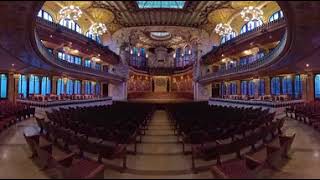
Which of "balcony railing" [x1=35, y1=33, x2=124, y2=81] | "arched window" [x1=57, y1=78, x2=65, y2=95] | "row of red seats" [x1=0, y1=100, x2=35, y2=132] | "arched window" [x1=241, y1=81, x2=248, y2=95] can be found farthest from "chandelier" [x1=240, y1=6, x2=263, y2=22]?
"arched window" [x1=57, y1=78, x2=65, y2=95]

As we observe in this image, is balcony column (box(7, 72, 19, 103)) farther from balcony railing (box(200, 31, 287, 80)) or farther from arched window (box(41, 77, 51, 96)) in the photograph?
balcony railing (box(200, 31, 287, 80))

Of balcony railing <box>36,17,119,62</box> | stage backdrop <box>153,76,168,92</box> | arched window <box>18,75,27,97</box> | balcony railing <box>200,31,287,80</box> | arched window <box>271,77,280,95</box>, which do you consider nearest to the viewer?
balcony railing <box>200,31,287,80</box>

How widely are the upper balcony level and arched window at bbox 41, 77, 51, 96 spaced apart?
874 inches

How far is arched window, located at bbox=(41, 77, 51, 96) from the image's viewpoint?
93.0 ft

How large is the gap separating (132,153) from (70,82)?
28.7m

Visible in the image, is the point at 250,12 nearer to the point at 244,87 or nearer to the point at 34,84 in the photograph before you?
the point at 34,84

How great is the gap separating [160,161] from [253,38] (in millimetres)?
22477

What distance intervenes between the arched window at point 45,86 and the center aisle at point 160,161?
75.4 ft

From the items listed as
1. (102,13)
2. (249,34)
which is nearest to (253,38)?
(249,34)

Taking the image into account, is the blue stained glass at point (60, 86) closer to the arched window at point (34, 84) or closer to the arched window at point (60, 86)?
the arched window at point (60, 86)

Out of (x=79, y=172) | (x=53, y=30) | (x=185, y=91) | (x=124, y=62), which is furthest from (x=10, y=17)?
(x=185, y=91)

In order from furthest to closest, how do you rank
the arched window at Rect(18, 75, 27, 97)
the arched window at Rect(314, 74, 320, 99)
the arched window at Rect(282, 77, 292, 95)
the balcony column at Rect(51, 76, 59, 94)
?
the balcony column at Rect(51, 76, 59, 94) < the arched window at Rect(282, 77, 292, 95) < the arched window at Rect(18, 75, 27, 97) < the arched window at Rect(314, 74, 320, 99)

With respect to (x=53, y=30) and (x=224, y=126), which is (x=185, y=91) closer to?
(x=53, y=30)

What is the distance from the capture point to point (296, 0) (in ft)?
15.2
